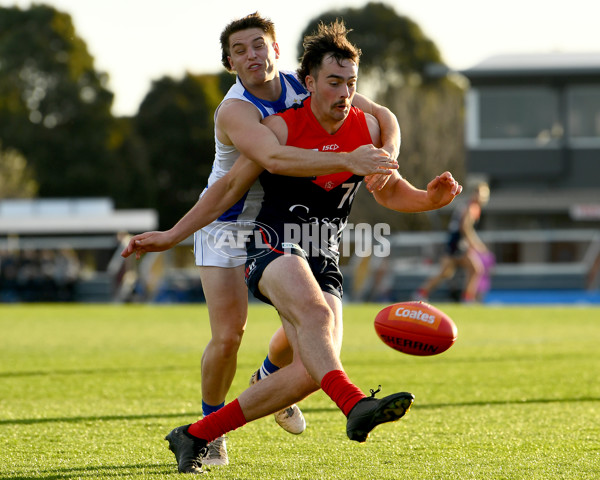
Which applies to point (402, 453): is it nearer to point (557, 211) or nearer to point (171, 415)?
point (171, 415)

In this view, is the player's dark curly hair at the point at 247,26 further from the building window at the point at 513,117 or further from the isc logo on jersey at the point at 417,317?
the building window at the point at 513,117

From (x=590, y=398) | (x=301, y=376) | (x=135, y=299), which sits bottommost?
(x=135, y=299)

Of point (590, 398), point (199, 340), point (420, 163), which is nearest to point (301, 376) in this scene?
point (590, 398)

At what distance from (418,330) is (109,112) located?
2106 inches

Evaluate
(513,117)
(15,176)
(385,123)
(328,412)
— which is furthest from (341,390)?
(15,176)

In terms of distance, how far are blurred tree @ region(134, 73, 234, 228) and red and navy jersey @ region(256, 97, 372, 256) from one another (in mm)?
52488

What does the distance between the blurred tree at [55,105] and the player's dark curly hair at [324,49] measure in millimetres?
51587

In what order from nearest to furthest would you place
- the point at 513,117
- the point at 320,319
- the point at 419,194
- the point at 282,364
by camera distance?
the point at 320,319
the point at 419,194
the point at 282,364
the point at 513,117

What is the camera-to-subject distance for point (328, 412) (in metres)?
7.00

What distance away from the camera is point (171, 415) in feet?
22.6

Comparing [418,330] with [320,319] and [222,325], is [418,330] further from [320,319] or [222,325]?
[222,325]

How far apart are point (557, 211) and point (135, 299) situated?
17722 mm

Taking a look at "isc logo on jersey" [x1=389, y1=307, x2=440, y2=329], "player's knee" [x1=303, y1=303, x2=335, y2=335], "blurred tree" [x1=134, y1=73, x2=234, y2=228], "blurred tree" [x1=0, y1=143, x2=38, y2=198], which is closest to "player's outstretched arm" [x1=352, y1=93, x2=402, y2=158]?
"isc logo on jersey" [x1=389, y1=307, x2=440, y2=329]

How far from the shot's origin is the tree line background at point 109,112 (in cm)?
5584
